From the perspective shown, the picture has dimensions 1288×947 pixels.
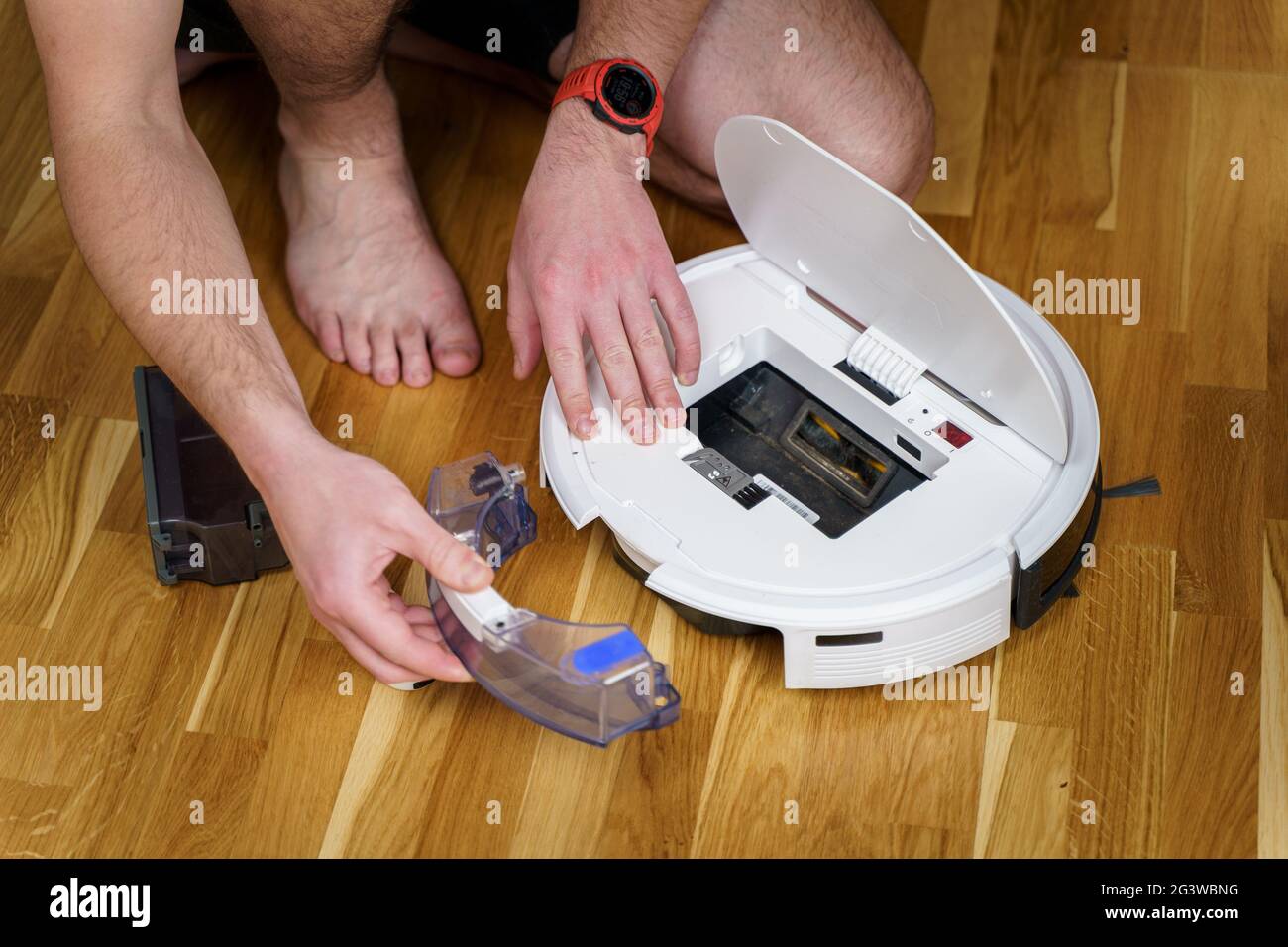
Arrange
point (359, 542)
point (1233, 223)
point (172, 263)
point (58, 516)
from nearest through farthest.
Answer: point (359, 542), point (172, 263), point (58, 516), point (1233, 223)

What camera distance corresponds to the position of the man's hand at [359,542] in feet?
3.14

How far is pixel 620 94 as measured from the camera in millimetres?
1218

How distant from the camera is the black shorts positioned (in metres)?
1.42

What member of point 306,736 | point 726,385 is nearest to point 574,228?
point 726,385

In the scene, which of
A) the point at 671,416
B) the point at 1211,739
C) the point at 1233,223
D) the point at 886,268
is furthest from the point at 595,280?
the point at 1233,223

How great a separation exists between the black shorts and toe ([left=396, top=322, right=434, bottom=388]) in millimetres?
314

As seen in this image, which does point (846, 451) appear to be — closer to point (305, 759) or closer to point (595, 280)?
point (595, 280)

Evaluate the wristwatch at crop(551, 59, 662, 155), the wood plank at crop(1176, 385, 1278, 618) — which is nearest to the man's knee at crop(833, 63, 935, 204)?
the wristwatch at crop(551, 59, 662, 155)

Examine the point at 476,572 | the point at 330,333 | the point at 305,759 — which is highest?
the point at 476,572

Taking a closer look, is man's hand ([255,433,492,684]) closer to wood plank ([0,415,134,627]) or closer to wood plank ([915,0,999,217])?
wood plank ([0,415,134,627])

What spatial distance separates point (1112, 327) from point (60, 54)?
3.02 feet

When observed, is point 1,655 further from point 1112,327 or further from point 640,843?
point 1112,327

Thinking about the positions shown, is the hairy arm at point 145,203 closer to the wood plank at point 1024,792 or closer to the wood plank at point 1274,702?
the wood plank at point 1024,792

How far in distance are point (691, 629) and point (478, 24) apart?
67 cm
